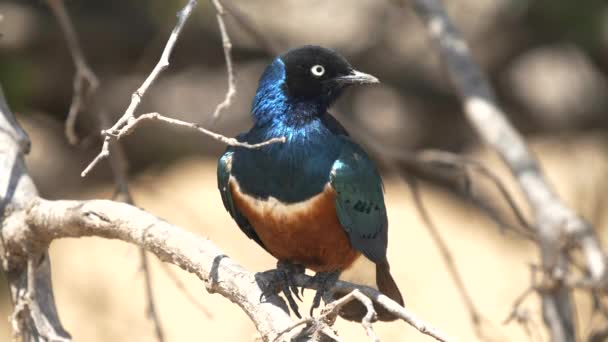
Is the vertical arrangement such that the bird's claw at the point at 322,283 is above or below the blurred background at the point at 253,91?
below

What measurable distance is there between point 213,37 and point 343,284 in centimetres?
370

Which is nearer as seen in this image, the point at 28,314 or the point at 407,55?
the point at 28,314

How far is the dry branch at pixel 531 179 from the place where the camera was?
14.2 ft

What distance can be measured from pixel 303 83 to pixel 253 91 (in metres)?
2.41

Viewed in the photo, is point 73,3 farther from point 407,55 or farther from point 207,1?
point 407,55

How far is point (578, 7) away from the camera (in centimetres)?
625

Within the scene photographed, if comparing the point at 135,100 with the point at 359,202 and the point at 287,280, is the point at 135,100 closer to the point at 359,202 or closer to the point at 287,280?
the point at 287,280

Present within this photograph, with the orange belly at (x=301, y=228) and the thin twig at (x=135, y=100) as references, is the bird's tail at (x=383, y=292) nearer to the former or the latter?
the orange belly at (x=301, y=228)

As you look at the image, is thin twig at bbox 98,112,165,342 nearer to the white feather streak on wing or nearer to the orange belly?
the orange belly

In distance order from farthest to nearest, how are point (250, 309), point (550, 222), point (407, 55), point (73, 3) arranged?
point (407, 55), point (73, 3), point (550, 222), point (250, 309)

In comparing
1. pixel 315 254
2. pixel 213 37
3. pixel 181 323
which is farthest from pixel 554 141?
pixel 315 254

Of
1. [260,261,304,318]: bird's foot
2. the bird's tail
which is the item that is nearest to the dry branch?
the bird's tail

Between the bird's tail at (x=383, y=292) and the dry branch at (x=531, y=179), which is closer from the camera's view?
the bird's tail at (x=383, y=292)

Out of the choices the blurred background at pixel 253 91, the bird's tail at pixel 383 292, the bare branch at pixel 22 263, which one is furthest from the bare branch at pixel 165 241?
the blurred background at pixel 253 91
